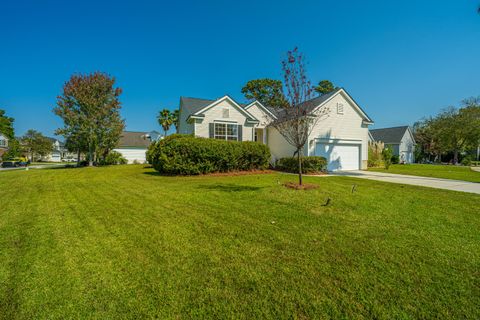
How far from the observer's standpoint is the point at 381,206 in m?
5.40

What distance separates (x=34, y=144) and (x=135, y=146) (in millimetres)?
33473

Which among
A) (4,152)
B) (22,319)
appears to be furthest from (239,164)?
(4,152)

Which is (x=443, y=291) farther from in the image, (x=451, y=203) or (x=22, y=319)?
(x=451, y=203)

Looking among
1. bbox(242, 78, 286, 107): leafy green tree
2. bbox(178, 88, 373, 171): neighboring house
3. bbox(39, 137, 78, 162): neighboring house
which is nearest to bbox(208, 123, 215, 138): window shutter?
bbox(178, 88, 373, 171): neighboring house

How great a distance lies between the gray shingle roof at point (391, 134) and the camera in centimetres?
3595

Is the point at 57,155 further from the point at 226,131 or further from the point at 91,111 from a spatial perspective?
the point at 226,131

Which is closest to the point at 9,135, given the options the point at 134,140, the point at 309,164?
the point at 134,140

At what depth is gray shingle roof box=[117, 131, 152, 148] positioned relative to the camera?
33203 millimetres

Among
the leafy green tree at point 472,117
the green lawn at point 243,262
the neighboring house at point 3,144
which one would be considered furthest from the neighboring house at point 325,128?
the neighboring house at point 3,144

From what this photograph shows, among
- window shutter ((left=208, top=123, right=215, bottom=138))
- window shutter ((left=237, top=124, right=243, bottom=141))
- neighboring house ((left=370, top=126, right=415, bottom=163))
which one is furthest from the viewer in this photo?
neighboring house ((left=370, top=126, right=415, bottom=163))

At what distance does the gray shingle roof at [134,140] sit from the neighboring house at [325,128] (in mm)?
20172

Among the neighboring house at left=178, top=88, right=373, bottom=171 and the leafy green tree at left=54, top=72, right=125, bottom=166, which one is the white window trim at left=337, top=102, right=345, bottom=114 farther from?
the leafy green tree at left=54, top=72, right=125, bottom=166

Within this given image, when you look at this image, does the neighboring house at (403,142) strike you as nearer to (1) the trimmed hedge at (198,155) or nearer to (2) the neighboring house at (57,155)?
(1) the trimmed hedge at (198,155)

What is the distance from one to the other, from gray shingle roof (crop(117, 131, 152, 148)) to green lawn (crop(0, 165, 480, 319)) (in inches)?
1192
